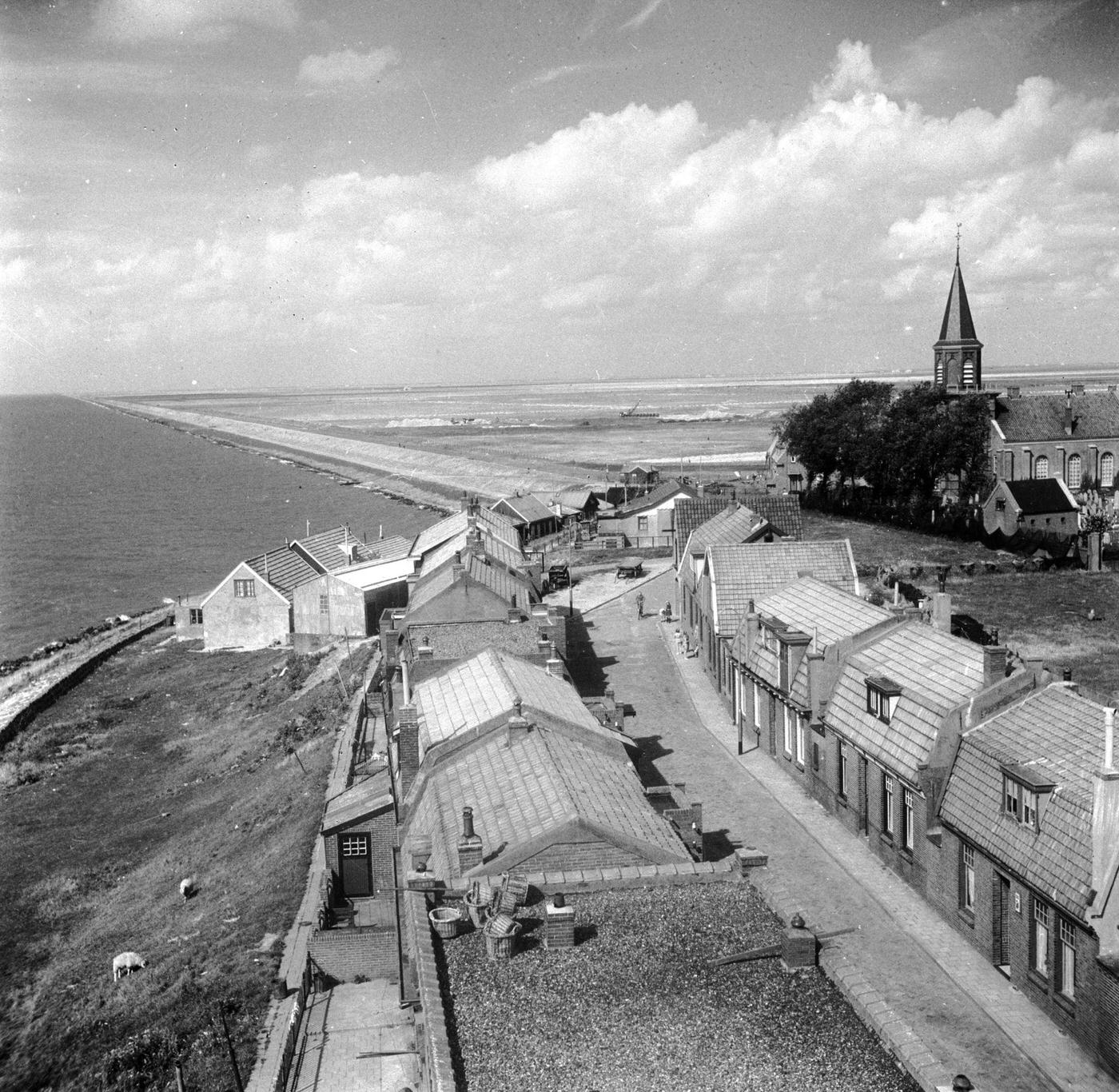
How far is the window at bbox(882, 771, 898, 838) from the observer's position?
2703 centimetres

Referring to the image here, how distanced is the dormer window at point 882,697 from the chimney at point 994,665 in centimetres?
206

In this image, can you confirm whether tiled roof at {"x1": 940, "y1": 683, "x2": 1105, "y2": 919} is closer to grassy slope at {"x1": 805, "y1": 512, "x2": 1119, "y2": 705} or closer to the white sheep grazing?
grassy slope at {"x1": 805, "y1": 512, "x2": 1119, "y2": 705}

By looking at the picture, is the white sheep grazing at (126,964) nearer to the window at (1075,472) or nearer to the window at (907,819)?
the window at (907,819)

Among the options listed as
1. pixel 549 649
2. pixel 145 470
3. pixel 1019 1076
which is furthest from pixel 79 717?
pixel 145 470

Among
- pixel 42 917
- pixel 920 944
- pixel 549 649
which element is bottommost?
pixel 42 917

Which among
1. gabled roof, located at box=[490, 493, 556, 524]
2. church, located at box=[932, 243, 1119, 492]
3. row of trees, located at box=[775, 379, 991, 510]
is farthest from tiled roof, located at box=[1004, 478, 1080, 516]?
gabled roof, located at box=[490, 493, 556, 524]

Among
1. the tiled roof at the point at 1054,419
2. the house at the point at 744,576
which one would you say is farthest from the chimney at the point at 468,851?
the tiled roof at the point at 1054,419

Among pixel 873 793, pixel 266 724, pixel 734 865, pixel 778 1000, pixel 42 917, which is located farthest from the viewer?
pixel 266 724

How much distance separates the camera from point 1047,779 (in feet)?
69.7

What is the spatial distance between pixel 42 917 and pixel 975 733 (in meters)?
23.5

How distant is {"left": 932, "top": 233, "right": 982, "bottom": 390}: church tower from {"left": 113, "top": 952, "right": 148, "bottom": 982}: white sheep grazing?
313ft

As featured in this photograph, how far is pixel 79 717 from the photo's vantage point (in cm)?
5156

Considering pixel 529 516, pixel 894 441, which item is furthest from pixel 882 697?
pixel 894 441

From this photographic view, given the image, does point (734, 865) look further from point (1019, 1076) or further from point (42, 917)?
point (42, 917)
